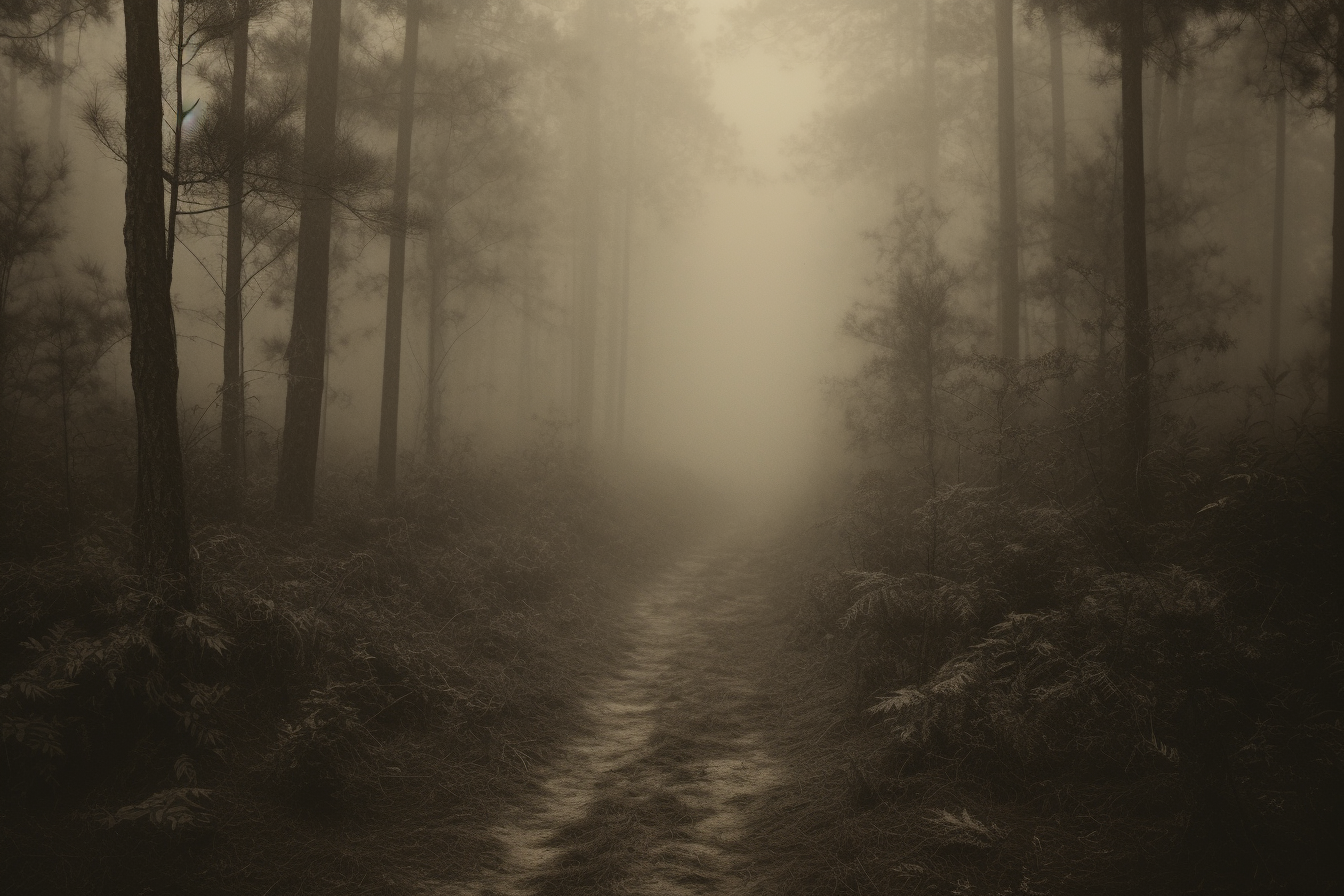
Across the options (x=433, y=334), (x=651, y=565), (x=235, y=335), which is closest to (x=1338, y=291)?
(x=651, y=565)

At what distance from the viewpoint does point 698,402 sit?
6862 centimetres

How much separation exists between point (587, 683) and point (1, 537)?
5620mm

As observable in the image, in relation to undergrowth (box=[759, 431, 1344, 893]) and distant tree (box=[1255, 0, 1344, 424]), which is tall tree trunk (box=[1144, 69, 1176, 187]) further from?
undergrowth (box=[759, 431, 1344, 893])

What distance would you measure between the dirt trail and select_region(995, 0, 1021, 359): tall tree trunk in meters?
8.36

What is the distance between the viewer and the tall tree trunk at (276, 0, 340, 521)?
9.98 meters

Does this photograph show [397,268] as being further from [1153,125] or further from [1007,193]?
[1153,125]

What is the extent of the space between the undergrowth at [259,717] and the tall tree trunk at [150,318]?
41cm

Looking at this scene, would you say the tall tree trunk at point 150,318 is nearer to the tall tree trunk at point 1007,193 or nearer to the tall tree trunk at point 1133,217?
the tall tree trunk at point 1133,217

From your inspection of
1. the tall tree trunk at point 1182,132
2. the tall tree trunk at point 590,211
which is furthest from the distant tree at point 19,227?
the tall tree trunk at point 1182,132

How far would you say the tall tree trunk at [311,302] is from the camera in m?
9.98

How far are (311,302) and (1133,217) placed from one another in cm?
1091

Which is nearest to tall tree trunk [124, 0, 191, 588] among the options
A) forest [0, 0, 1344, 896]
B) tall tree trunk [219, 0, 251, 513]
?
forest [0, 0, 1344, 896]

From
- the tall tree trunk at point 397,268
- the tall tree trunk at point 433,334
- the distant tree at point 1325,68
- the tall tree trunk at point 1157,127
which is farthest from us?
the tall tree trunk at point 1157,127

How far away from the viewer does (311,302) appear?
10.2 metres
